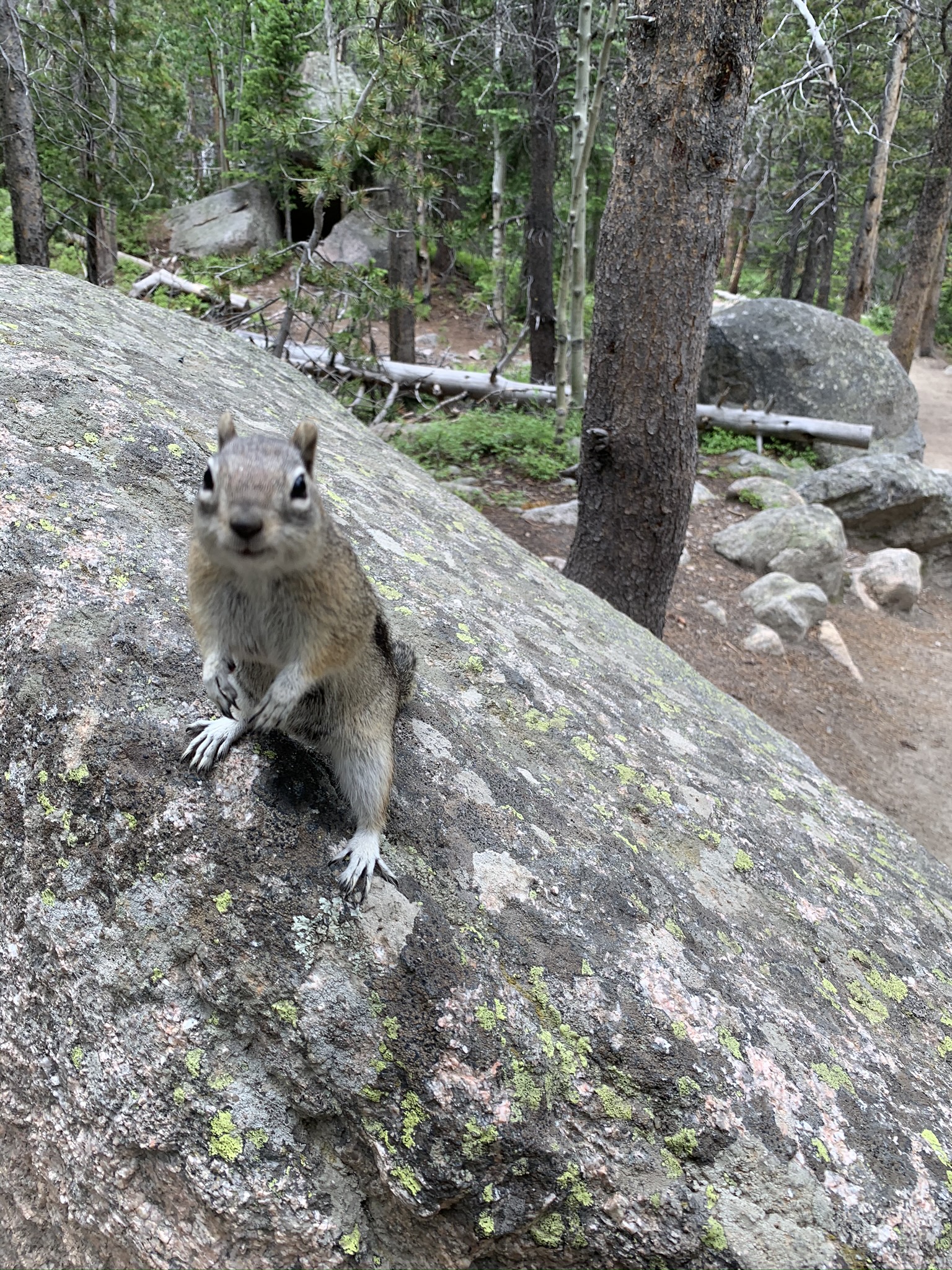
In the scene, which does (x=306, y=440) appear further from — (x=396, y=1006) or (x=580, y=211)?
(x=580, y=211)

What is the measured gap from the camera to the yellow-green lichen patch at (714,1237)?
6.38 ft

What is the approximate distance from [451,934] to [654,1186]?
2.54ft

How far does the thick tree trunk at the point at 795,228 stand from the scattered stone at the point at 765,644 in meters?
17.4

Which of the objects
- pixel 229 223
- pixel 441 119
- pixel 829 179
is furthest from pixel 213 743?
pixel 229 223

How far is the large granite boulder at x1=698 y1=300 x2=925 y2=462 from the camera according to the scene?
15133mm

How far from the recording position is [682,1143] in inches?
80.9

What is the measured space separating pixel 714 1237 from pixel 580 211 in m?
11.0

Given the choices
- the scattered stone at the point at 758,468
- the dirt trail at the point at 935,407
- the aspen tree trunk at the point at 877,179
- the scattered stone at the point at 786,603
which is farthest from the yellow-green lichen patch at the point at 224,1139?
the dirt trail at the point at 935,407

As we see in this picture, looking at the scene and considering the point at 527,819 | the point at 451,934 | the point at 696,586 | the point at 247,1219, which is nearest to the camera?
the point at 247,1219

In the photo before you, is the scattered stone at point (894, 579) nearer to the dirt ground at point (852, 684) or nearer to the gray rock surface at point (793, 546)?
the dirt ground at point (852, 684)

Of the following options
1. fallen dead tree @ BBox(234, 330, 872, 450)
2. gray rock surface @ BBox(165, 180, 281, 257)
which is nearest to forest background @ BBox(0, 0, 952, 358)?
gray rock surface @ BBox(165, 180, 281, 257)

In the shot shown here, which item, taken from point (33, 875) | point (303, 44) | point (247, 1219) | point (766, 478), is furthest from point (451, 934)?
point (303, 44)

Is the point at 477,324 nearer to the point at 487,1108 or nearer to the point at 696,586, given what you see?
the point at 696,586

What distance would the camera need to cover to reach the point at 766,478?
1224cm
